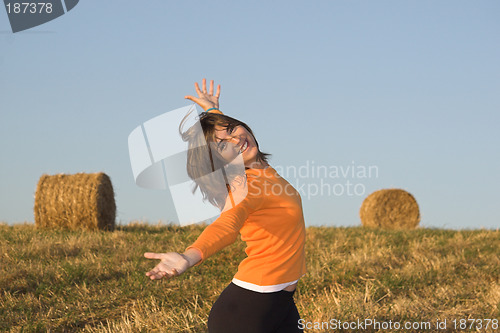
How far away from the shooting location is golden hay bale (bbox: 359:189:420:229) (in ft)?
51.7

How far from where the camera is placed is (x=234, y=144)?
320 centimetres

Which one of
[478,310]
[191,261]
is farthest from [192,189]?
[478,310]

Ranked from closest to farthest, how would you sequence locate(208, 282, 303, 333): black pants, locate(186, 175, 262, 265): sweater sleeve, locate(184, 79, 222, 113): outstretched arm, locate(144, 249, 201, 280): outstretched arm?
locate(144, 249, 201, 280): outstretched arm
locate(186, 175, 262, 265): sweater sleeve
locate(208, 282, 303, 333): black pants
locate(184, 79, 222, 113): outstretched arm

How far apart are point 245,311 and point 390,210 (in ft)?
45.0

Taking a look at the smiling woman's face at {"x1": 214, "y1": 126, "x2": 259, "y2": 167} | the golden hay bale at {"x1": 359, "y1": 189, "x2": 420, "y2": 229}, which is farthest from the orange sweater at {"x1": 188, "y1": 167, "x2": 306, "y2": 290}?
the golden hay bale at {"x1": 359, "y1": 189, "x2": 420, "y2": 229}

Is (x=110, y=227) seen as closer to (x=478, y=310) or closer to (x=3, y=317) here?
(x=3, y=317)

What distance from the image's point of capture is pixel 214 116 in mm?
3301

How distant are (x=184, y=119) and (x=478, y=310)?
172 inches

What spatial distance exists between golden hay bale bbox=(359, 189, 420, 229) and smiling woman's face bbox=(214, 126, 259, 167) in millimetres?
13080

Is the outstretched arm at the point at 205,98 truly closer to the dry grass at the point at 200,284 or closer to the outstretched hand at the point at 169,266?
the outstretched hand at the point at 169,266

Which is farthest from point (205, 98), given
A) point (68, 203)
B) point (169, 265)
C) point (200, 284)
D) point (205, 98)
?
point (68, 203)

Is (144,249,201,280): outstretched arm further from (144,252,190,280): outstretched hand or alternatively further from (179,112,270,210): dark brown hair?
(179,112,270,210): dark brown hair

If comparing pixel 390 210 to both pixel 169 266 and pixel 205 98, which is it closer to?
pixel 205 98

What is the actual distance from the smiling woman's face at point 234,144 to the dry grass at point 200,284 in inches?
87.2
